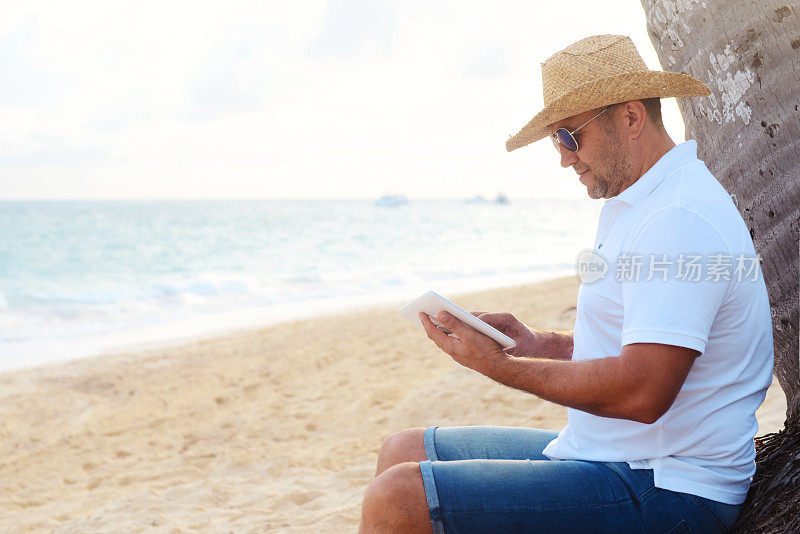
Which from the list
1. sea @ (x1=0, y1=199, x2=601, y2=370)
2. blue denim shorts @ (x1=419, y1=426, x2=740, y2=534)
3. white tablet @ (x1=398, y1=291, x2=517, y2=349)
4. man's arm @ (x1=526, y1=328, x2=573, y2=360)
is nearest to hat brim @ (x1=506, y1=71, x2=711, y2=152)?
white tablet @ (x1=398, y1=291, x2=517, y2=349)

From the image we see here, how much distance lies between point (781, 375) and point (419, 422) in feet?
11.6

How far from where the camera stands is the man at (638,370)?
5.31ft

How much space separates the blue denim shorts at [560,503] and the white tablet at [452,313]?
1.18 feet

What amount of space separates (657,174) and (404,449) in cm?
120

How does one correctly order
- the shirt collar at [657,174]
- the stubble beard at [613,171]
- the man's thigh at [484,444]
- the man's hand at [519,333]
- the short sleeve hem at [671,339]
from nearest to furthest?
1. the short sleeve hem at [671,339]
2. the shirt collar at [657,174]
3. the stubble beard at [613,171]
4. the man's thigh at [484,444]
5. the man's hand at [519,333]

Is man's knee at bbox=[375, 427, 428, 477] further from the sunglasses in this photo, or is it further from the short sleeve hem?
the sunglasses

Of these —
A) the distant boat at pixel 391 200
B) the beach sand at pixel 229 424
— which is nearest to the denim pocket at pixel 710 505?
the beach sand at pixel 229 424

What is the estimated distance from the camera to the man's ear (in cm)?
196

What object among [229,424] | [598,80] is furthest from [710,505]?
[229,424]

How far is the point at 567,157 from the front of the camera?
2.11 meters

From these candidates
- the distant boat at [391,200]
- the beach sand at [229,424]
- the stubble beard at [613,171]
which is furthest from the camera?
the distant boat at [391,200]

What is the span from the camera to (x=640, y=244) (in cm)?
174
